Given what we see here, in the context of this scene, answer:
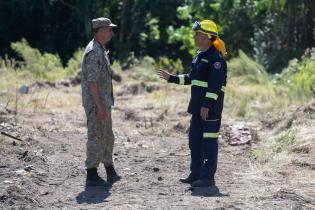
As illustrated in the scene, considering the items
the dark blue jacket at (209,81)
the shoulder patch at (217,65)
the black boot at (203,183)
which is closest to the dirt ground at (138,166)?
the black boot at (203,183)

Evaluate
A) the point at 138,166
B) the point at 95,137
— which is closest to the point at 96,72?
the point at 95,137

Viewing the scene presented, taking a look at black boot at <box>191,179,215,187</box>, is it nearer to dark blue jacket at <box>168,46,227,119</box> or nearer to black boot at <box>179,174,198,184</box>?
black boot at <box>179,174,198,184</box>

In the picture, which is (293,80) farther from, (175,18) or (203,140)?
(175,18)

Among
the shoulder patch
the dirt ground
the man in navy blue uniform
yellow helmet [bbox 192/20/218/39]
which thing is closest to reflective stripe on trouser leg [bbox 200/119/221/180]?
the man in navy blue uniform

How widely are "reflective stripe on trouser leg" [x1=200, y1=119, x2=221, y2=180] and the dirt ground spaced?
8.8 inches

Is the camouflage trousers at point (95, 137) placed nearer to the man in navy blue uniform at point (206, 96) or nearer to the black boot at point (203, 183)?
the man in navy blue uniform at point (206, 96)

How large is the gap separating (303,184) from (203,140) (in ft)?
3.90

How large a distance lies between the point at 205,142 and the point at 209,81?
68 cm

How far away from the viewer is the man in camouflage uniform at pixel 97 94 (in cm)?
780

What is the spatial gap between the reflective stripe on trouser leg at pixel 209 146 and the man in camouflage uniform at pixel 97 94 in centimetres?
106

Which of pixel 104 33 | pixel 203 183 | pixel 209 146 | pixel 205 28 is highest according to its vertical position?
pixel 205 28

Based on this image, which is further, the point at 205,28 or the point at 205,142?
the point at 205,142

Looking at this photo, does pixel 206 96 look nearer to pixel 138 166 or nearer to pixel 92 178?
pixel 92 178

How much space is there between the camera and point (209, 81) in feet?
25.3
